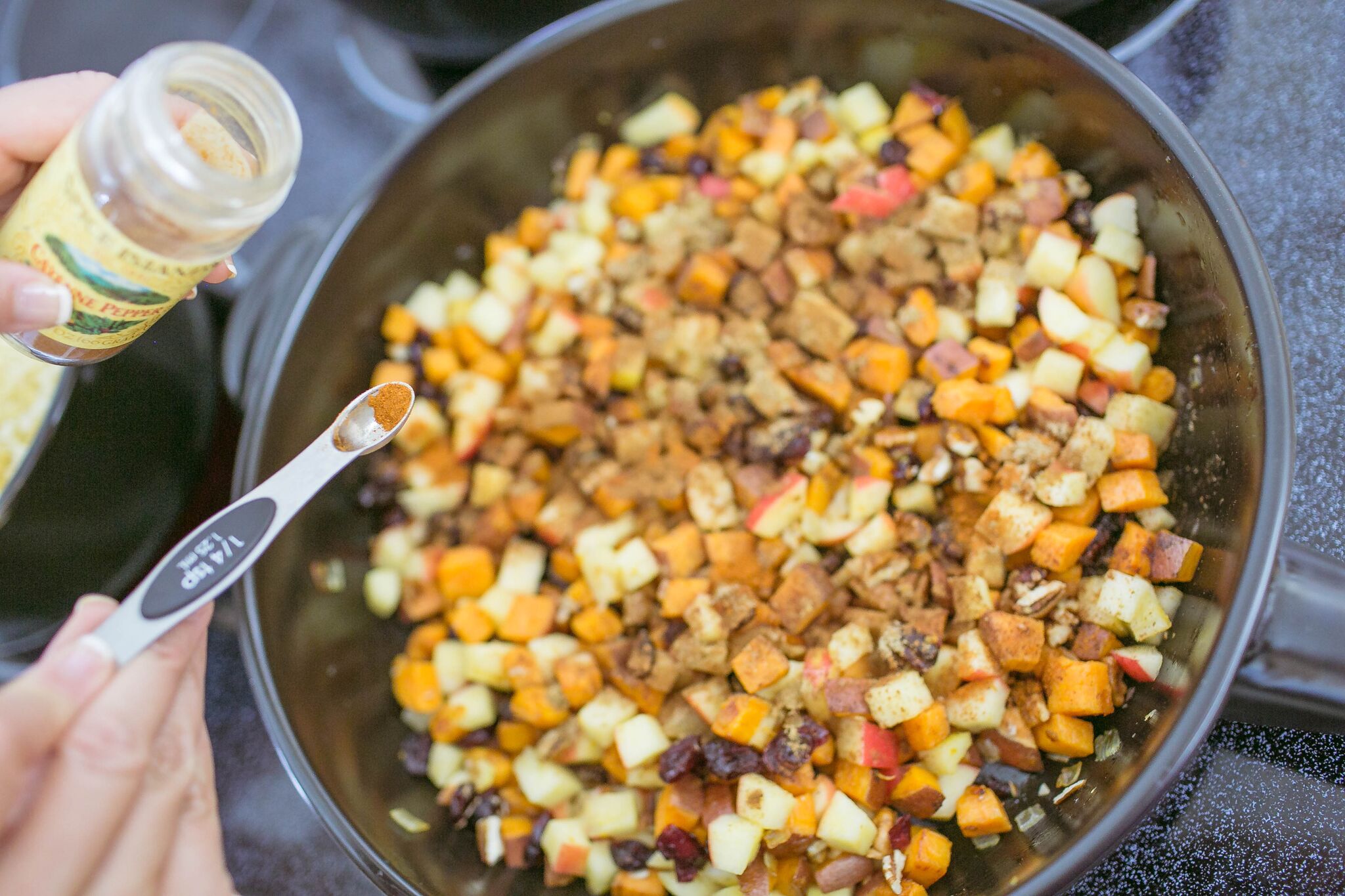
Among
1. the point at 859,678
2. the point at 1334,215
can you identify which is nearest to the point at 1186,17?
the point at 1334,215

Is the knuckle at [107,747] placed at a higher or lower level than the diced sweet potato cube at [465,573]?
higher

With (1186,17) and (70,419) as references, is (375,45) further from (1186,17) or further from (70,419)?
(1186,17)

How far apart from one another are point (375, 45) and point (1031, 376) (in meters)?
1.49

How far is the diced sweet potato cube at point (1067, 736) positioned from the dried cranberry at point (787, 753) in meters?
0.28

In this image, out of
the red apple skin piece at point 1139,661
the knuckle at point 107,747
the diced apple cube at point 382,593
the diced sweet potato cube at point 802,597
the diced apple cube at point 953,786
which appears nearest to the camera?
the knuckle at point 107,747

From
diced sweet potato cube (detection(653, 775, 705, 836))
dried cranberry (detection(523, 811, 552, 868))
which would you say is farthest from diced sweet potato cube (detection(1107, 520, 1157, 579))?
dried cranberry (detection(523, 811, 552, 868))

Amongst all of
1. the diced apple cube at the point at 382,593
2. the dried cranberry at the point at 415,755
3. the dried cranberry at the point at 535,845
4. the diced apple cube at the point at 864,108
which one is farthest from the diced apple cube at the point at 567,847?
the diced apple cube at the point at 864,108

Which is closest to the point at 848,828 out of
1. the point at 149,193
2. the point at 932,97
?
the point at 149,193

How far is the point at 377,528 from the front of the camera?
153cm

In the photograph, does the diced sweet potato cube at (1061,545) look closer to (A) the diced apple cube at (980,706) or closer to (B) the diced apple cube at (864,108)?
(A) the diced apple cube at (980,706)

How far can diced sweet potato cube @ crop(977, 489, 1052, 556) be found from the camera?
1.19m

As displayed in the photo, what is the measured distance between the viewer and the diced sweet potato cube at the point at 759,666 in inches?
47.4

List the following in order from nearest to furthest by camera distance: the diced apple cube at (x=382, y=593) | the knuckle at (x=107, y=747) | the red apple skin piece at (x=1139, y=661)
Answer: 1. the knuckle at (x=107, y=747)
2. the red apple skin piece at (x=1139, y=661)
3. the diced apple cube at (x=382, y=593)

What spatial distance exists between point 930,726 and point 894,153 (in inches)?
35.3
